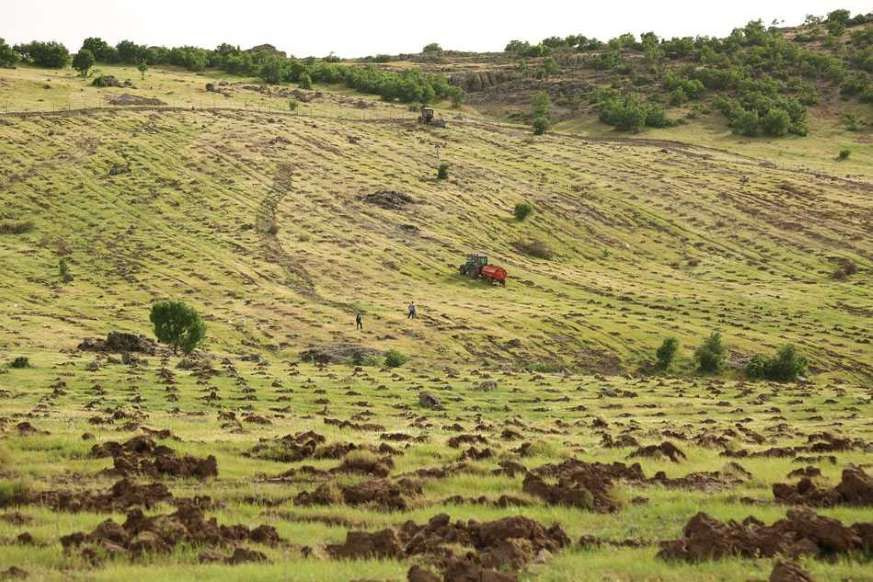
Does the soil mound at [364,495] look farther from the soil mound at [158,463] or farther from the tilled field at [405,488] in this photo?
the soil mound at [158,463]

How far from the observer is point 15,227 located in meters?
83.8

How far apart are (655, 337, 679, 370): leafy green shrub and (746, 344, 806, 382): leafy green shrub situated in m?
4.56

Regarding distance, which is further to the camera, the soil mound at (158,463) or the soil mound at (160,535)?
the soil mound at (158,463)

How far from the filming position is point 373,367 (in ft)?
165

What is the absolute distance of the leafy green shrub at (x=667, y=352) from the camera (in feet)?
200

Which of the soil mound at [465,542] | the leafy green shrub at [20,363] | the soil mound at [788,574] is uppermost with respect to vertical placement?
the soil mound at [788,574]

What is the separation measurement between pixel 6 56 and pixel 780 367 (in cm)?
11784

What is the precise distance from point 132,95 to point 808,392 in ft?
332

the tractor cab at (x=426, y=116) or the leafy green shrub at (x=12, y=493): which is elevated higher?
the leafy green shrub at (x=12, y=493)

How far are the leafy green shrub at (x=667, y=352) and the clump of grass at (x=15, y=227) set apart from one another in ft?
174

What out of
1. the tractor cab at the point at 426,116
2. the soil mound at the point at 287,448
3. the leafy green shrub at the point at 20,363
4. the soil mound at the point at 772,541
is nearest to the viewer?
the soil mound at the point at 772,541

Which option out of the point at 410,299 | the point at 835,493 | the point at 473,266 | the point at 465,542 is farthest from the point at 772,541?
the point at 473,266

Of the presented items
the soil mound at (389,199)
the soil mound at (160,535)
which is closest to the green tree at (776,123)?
the soil mound at (389,199)

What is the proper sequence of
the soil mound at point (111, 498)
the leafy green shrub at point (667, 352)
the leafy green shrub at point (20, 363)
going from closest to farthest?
the soil mound at point (111, 498), the leafy green shrub at point (20, 363), the leafy green shrub at point (667, 352)
